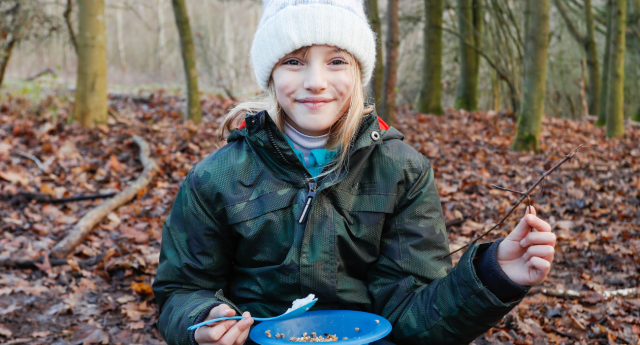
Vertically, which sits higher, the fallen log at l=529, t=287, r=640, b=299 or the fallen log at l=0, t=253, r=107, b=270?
the fallen log at l=0, t=253, r=107, b=270

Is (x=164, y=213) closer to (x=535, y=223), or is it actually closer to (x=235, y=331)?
(x=235, y=331)

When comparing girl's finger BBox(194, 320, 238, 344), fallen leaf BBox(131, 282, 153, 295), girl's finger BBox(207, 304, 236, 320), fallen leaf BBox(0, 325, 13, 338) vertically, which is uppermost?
girl's finger BBox(207, 304, 236, 320)

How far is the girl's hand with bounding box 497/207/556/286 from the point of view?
5.06ft

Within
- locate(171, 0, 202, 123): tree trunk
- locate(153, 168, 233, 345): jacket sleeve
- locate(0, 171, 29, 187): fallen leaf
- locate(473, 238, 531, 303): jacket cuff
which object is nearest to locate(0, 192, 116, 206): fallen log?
locate(0, 171, 29, 187): fallen leaf

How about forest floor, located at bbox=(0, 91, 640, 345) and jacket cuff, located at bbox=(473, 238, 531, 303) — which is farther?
forest floor, located at bbox=(0, 91, 640, 345)

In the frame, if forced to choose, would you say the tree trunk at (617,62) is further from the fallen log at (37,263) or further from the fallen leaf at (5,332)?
the fallen leaf at (5,332)

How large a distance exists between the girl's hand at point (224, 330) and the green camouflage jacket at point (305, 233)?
0.20m

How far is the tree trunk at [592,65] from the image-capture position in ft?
43.3

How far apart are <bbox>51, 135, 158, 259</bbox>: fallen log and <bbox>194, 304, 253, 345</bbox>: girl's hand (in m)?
2.82

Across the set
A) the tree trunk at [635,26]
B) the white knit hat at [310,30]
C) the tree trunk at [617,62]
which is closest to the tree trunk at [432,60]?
the tree trunk at [617,62]

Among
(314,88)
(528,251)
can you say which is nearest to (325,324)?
(528,251)

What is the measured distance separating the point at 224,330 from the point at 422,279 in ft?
2.67

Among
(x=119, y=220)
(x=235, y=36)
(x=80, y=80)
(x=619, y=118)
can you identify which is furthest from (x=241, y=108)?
(x=235, y=36)

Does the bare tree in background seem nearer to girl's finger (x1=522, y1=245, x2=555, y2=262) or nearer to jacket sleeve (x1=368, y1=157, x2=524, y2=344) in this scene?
jacket sleeve (x1=368, y1=157, x2=524, y2=344)
